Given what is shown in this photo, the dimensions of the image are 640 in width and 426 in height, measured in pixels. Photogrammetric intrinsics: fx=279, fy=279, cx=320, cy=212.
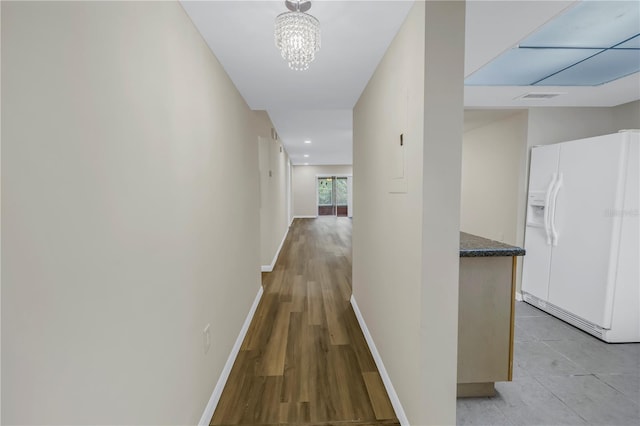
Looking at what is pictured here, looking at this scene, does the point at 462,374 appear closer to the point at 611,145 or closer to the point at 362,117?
the point at 362,117

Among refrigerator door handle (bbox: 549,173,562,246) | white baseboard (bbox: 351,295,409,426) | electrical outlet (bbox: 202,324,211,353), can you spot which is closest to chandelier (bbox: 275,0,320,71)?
electrical outlet (bbox: 202,324,211,353)

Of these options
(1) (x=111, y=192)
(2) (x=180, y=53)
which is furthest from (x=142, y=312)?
(2) (x=180, y=53)

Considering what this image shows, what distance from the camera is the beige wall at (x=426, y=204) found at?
1.27 metres

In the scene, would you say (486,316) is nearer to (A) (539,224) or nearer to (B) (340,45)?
(B) (340,45)

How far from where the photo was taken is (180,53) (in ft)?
4.33

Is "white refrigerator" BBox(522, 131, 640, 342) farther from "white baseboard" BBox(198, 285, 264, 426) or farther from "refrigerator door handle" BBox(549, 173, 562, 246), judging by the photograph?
"white baseboard" BBox(198, 285, 264, 426)

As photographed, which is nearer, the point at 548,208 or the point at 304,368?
the point at 304,368

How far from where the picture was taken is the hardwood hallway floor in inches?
67.3

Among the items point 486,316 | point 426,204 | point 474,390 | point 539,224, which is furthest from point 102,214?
point 539,224

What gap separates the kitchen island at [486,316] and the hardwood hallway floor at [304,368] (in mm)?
629

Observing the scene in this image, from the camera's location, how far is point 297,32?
49.6 inches

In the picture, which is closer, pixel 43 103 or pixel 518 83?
pixel 43 103

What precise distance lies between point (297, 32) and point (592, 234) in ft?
10.8

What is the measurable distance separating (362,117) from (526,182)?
2400 millimetres
